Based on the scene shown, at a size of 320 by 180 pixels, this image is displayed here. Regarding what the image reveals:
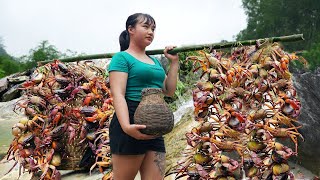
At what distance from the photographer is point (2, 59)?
128 ft

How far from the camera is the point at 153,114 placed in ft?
7.63

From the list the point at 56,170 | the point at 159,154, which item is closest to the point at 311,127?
the point at 159,154

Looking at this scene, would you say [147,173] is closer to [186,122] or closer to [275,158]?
[275,158]

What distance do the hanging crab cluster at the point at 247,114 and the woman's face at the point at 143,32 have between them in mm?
414

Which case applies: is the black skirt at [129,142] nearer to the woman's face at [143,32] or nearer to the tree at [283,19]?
the woman's face at [143,32]

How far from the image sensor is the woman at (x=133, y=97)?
2396 mm

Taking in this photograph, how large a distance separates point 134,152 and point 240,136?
665mm

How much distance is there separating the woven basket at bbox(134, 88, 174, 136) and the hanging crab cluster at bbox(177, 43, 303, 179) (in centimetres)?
35

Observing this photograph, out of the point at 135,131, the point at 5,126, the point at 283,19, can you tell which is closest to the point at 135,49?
the point at 135,131

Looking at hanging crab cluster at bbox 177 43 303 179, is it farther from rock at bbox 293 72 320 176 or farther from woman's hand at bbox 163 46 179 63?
rock at bbox 293 72 320 176

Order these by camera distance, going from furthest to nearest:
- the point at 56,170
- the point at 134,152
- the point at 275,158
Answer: the point at 56,170
the point at 275,158
the point at 134,152

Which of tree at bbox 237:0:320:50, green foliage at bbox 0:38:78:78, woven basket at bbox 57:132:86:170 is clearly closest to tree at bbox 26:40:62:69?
green foliage at bbox 0:38:78:78

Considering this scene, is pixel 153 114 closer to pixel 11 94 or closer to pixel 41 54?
pixel 11 94

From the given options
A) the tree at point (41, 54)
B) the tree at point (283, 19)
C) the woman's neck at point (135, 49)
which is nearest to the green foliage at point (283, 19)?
the tree at point (283, 19)
